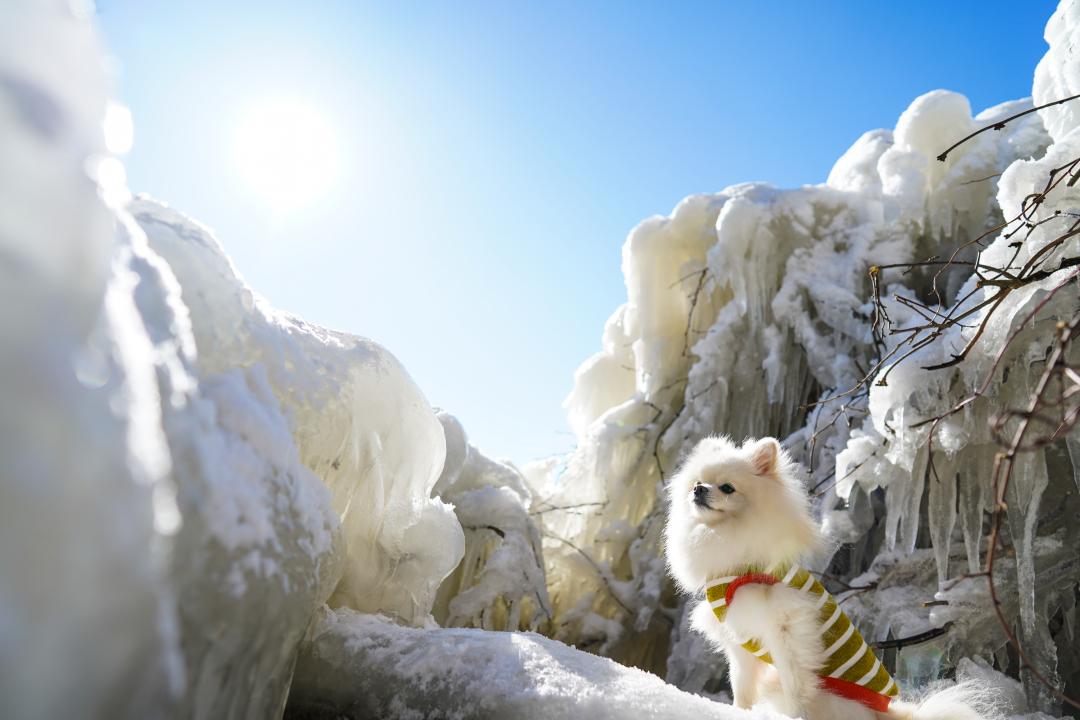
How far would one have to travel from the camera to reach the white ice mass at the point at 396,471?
587 millimetres

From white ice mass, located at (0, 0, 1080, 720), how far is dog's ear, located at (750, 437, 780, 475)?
301 mm

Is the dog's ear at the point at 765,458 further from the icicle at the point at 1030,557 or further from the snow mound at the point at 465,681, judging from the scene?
the icicle at the point at 1030,557

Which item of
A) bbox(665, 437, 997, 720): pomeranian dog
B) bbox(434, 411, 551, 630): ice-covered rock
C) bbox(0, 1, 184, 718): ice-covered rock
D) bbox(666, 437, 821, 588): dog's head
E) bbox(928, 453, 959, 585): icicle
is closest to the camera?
bbox(0, 1, 184, 718): ice-covered rock

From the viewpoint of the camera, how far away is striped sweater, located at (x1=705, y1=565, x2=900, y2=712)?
4.72ft

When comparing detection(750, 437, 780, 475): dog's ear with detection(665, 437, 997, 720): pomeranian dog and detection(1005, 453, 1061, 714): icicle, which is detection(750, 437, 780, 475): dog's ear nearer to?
detection(665, 437, 997, 720): pomeranian dog

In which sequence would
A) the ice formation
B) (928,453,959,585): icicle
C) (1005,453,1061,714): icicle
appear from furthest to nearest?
(928,453,959,585): icicle < the ice formation < (1005,453,1061,714): icicle

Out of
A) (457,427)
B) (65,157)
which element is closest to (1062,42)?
(457,427)

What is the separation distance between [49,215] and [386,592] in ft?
4.19

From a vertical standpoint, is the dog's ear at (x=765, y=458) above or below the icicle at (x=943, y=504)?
below

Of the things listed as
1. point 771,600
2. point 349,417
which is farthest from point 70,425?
point 771,600

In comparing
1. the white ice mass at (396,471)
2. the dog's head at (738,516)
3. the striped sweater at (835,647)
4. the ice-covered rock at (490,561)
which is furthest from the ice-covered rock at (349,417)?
the ice-covered rock at (490,561)

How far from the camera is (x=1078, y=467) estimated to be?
2.12 meters

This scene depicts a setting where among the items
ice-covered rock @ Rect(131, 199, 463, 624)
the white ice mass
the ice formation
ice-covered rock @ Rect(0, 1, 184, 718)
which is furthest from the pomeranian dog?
ice-covered rock @ Rect(0, 1, 184, 718)

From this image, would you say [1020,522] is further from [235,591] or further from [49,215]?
[49,215]
